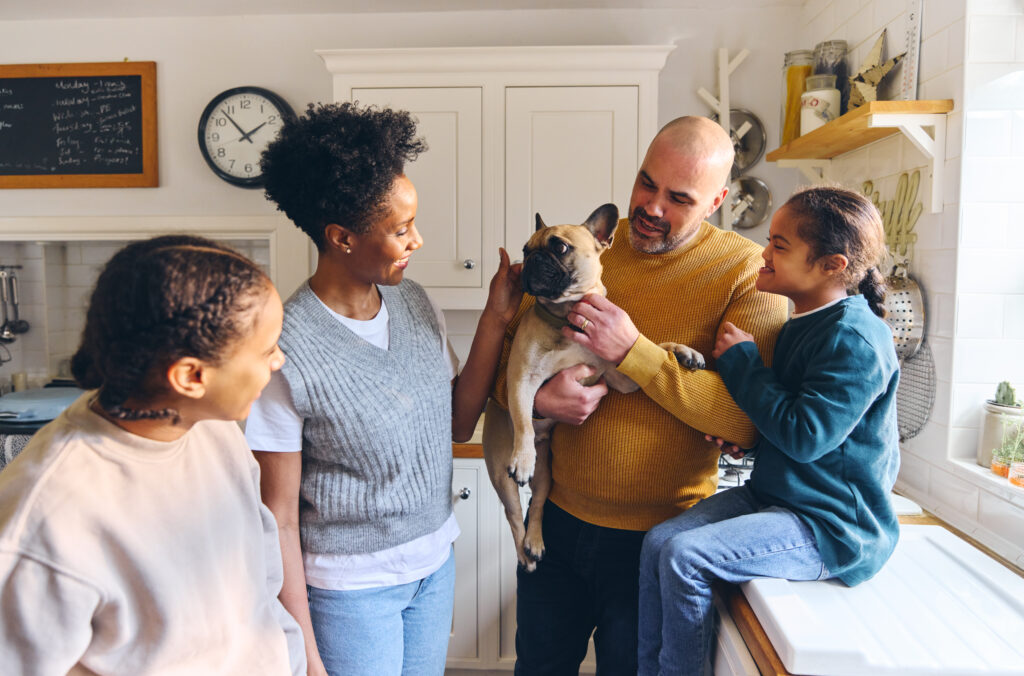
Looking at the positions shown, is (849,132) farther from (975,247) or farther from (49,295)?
(49,295)

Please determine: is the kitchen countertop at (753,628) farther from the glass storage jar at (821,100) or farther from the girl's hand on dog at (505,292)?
the glass storage jar at (821,100)

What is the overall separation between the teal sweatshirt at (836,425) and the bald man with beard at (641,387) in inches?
3.7

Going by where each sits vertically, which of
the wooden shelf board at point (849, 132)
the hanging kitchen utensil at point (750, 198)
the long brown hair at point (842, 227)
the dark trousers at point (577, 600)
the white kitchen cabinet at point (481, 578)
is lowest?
the white kitchen cabinet at point (481, 578)

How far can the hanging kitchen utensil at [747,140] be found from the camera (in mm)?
2881

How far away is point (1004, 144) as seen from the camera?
5.35 ft

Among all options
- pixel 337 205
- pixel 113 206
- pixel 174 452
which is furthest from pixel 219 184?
pixel 174 452

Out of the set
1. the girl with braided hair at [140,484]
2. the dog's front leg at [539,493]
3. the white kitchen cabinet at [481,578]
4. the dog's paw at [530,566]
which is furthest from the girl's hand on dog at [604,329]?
the white kitchen cabinet at [481,578]

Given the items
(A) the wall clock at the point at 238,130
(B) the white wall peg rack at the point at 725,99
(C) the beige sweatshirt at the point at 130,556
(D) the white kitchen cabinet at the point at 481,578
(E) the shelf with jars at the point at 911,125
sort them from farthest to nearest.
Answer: (A) the wall clock at the point at 238,130
(B) the white wall peg rack at the point at 725,99
(D) the white kitchen cabinet at the point at 481,578
(E) the shelf with jars at the point at 911,125
(C) the beige sweatshirt at the point at 130,556

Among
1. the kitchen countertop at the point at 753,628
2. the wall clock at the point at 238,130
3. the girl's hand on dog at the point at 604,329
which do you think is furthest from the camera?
the wall clock at the point at 238,130

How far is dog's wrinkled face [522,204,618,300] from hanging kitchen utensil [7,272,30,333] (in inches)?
119

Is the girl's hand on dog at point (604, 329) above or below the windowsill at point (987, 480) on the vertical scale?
above

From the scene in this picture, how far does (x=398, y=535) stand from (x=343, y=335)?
1.21 feet

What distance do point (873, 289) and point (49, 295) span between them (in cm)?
352

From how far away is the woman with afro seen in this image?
3.63ft
